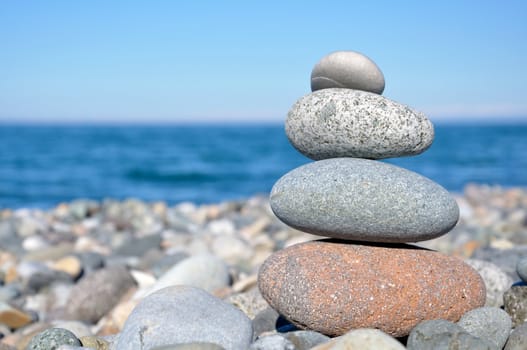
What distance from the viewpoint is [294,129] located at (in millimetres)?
4711

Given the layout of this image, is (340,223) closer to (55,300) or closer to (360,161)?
(360,161)

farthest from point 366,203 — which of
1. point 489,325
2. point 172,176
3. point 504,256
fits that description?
point 172,176

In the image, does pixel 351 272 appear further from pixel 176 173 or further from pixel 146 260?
pixel 176 173

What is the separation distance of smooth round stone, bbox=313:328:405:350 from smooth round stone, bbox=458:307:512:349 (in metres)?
0.99

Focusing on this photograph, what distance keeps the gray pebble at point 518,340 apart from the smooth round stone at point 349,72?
1.92 m

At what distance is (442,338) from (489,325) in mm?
562

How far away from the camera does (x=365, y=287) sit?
4137 millimetres

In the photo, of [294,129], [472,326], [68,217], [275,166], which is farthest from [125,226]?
[275,166]

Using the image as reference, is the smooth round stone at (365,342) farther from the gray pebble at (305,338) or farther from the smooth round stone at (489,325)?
the smooth round stone at (489,325)

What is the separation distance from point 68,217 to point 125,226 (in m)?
2.38

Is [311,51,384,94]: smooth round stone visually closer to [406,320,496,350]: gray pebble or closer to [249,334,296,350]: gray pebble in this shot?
[406,320,496,350]: gray pebble

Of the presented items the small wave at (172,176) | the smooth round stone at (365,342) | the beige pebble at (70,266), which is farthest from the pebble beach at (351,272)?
the small wave at (172,176)

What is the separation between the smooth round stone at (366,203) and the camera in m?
4.20

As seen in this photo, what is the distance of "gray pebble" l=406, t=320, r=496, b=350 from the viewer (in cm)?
358
